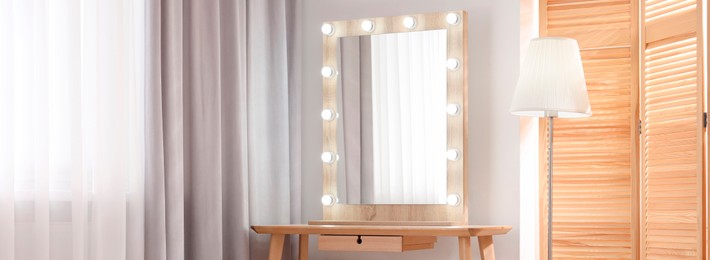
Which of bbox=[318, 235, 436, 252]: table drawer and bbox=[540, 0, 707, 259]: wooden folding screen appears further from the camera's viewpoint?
bbox=[318, 235, 436, 252]: table drawer

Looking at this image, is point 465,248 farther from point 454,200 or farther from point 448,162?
point 448,162

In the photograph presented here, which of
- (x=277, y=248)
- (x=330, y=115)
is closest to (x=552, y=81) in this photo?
(x=330, y=115)

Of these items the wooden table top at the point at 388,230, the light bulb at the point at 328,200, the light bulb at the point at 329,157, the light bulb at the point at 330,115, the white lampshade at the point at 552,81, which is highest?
the white lampshade at the point at 552,81

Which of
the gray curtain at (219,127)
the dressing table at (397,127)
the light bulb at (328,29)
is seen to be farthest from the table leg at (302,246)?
the light bulb at (328,29)

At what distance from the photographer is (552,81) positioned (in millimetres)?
3246

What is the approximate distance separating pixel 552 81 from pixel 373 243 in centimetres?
90

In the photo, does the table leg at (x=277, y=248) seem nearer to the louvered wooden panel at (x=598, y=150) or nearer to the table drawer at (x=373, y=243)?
the table drawer at (x=373, y=243)

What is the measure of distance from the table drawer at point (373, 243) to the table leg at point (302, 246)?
10.4 inches

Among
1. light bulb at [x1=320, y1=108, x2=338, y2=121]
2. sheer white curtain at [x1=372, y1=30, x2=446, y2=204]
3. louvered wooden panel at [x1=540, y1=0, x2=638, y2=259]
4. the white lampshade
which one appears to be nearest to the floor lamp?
the white lampshade

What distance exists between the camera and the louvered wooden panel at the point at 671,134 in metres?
3.18

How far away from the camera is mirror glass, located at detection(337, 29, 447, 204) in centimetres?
366

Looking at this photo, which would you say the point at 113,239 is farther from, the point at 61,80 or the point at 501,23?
the point at 501,23

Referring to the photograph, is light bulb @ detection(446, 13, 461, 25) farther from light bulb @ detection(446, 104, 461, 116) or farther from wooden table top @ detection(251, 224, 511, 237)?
wooden table top @ detection(251, 224, 511, 237)

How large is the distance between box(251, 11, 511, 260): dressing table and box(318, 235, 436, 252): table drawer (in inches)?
2.4
